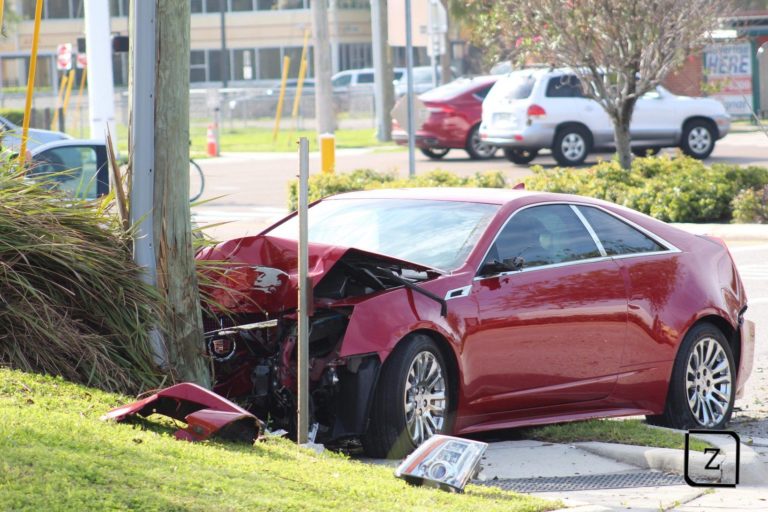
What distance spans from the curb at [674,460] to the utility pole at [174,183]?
2.20 meters

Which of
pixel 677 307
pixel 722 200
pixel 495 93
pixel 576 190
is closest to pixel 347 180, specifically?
pixel 576 190

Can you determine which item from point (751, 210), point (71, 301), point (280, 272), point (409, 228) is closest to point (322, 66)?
point (751, 210)

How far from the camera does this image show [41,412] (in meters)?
5.80

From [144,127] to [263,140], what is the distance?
36.6 metres

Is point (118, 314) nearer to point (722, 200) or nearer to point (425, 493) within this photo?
point (425, 493)

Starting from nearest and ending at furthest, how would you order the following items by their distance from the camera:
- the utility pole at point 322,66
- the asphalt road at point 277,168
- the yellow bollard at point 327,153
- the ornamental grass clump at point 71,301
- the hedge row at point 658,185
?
the ornamental grass clump at point 71,301 → the hedge row at point 658,185 → the asphalt road at point 277,168 → the yellow bollard at point 327,153 → the utility pole at point 322,66

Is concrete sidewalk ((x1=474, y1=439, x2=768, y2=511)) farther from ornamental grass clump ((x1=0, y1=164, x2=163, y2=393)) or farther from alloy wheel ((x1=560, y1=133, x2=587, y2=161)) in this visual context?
alloy wheel ((x1=560, y1=133, x2=587, y2=161))

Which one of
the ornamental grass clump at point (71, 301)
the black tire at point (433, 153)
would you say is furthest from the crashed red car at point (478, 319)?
the black tire at point (433, 153)

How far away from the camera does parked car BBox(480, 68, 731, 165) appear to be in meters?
26.7

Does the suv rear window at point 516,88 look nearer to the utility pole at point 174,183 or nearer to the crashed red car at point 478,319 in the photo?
the crashed red car at point 478,319

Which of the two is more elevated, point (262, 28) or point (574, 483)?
point (262, 28)

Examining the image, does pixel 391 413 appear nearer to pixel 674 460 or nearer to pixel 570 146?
pixel 674 460

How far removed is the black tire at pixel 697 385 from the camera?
8.16 m

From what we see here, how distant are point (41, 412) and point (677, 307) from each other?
13.3 ft
